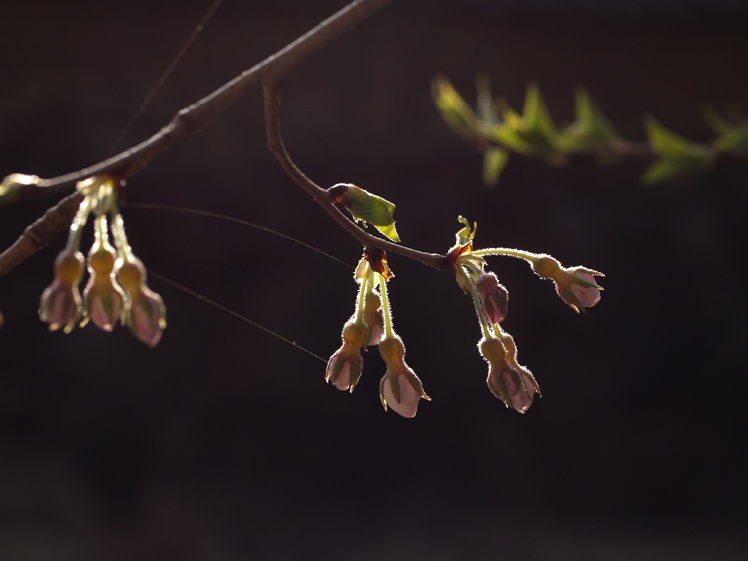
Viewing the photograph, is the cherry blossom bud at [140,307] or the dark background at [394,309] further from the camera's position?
the dark background at [394,309]

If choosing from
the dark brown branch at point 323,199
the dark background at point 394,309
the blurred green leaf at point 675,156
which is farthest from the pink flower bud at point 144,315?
the dark background at point 394,309

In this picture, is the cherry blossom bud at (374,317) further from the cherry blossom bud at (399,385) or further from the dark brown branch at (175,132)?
the dark brown branch at (175,132)

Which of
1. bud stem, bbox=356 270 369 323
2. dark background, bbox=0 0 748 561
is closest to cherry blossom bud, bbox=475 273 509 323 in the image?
bud stem, bbox=356 270 369 323

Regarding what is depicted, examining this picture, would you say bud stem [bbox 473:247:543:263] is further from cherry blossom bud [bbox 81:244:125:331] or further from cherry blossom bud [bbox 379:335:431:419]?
cherry blossom bud [bbox 81:244:125:331]

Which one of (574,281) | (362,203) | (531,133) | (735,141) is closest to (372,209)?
(362,203)

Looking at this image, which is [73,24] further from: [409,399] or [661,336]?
[661,336]

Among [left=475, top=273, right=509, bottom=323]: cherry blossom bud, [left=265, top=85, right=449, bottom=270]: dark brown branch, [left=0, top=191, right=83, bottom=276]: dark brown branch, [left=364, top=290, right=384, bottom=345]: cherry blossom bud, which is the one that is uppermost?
[left=265, top=85, right=449, bottom=270]: dark brown branch
